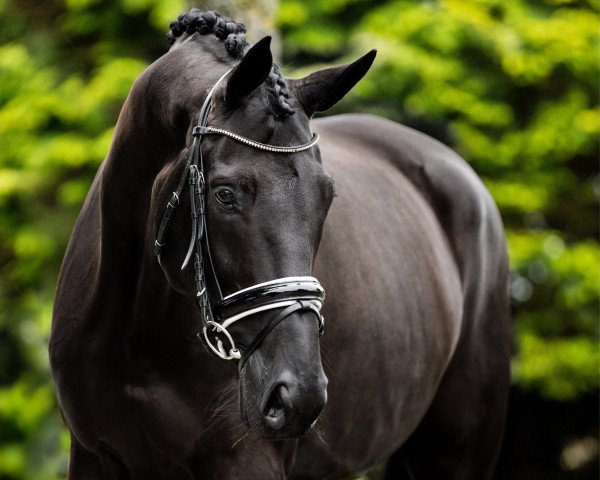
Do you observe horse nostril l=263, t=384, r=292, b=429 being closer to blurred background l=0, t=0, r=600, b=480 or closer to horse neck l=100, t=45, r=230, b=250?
horse neck l=100, t=45, r=230, b=250

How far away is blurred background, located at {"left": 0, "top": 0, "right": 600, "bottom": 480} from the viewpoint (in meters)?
9.05

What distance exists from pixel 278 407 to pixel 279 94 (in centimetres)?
86

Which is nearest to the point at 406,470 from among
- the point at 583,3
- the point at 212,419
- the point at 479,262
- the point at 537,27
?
the point at 479,262

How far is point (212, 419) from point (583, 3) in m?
8.51

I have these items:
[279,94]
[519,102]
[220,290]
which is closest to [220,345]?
[220,290]

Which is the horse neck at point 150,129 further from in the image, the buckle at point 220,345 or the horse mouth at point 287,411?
the horse mouth at point 287,411

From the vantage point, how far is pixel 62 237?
29.0 feet

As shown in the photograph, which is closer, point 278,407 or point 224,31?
point 278,407

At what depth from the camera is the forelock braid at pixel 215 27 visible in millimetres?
3237

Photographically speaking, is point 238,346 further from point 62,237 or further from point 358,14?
point 358,14

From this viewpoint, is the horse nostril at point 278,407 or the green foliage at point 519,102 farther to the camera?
the green foliage at point 519,102

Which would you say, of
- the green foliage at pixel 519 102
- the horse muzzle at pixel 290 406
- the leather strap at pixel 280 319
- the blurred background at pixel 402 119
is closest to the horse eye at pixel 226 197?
the leather strap at pixel 280 319

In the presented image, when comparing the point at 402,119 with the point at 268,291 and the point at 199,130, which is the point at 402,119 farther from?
the point at 268,291

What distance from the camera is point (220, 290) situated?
9.48 feet
